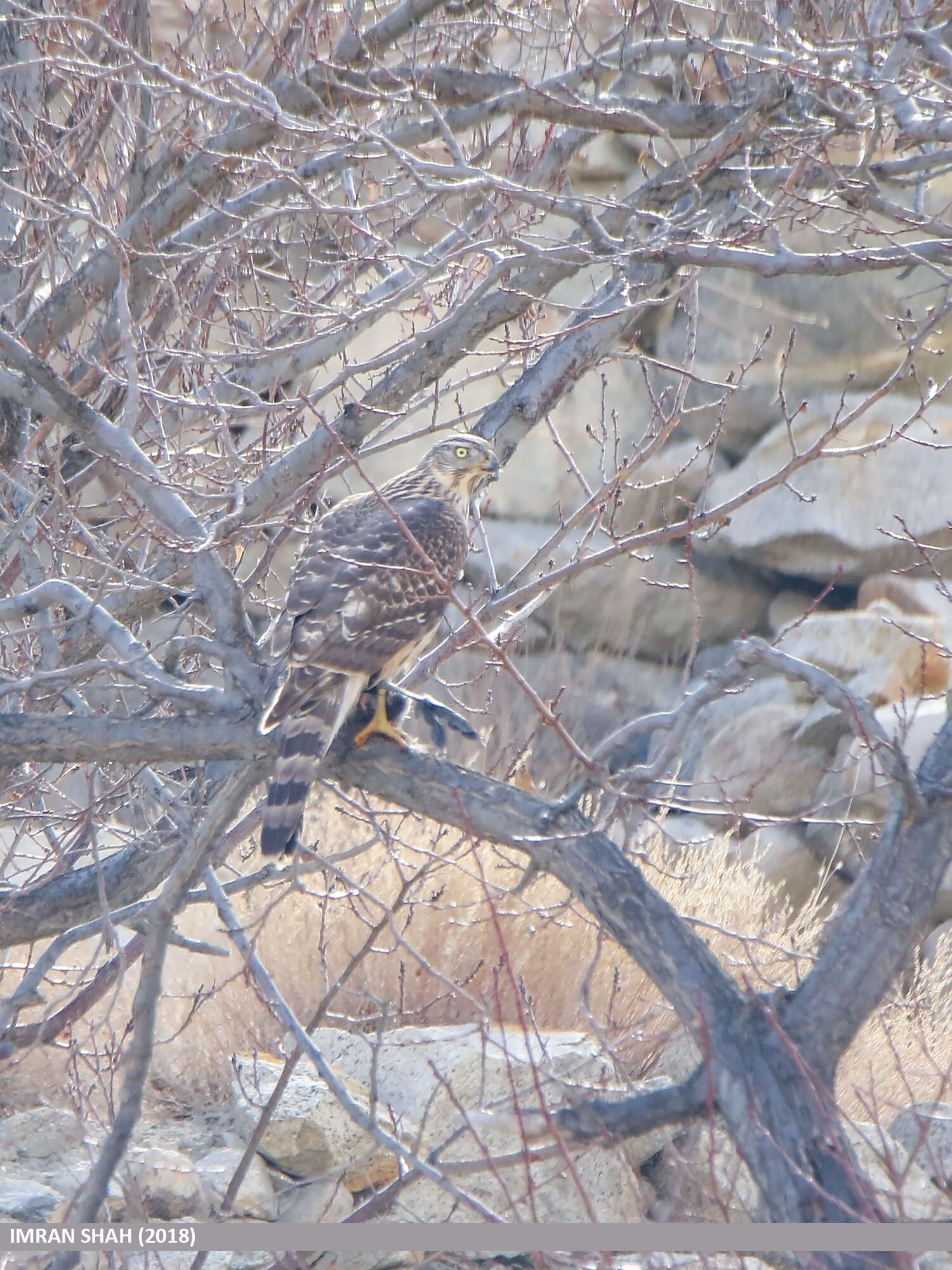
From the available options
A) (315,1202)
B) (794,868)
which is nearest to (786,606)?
(794,868)

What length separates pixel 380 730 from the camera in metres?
3.66

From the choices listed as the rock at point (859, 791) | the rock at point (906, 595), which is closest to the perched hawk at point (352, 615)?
the rock at point (859, 791)

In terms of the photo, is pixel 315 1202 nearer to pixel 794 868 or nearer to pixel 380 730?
pixel 380 730

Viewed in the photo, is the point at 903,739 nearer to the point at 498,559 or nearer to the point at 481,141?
the point at 481,141

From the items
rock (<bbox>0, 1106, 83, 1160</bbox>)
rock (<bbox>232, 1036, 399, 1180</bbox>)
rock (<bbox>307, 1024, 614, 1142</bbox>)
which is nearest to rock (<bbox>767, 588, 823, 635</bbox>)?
rock (<bbox>307, 1024, 614, 1142</bbox>)

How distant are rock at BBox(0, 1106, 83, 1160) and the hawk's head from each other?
3101 mm

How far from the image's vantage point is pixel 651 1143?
6.04 metres

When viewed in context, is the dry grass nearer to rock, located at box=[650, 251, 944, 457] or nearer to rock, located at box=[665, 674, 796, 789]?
rock, located at box=[665, 674, 796, 789]

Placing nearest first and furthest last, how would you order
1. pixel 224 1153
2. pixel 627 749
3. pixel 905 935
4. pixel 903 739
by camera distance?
pixel 905 935 < pixel 903 739 < pixel 224 1153 < pixel 627 749

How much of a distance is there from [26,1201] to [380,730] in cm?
289

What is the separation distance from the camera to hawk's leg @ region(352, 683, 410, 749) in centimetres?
359

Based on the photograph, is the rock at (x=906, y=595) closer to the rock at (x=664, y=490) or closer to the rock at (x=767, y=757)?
the rock at (x=767, y=757)

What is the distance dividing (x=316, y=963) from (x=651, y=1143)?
74.9 inches

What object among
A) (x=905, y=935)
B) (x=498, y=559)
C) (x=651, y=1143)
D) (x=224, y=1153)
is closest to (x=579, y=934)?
(x=651, y=1143)
